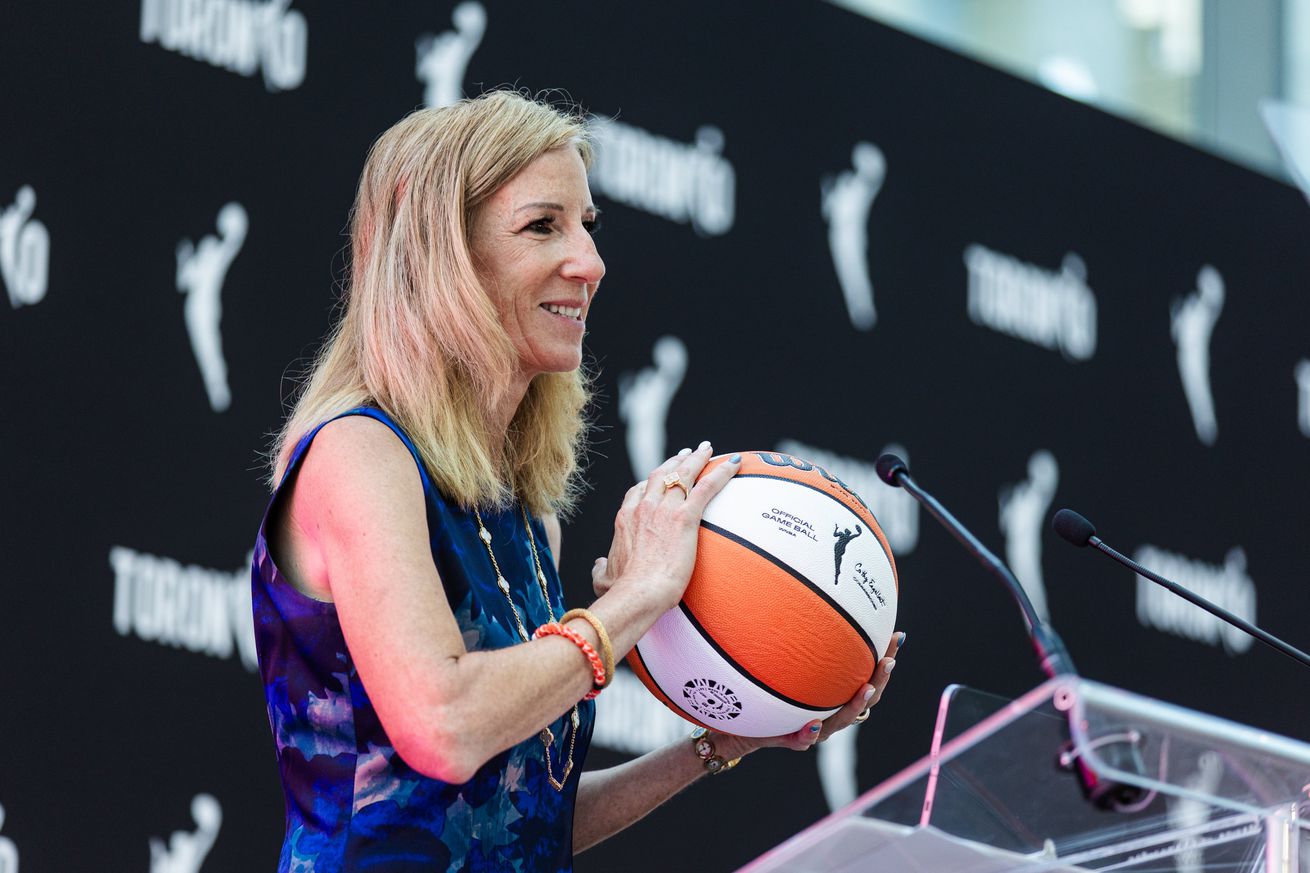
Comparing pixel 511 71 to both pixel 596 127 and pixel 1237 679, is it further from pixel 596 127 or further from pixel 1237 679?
pixel 1237 679

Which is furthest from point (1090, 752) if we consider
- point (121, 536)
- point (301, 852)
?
point (121, 536)

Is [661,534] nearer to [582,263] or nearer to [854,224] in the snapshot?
[582,263]

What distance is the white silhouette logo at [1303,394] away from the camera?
514 cm

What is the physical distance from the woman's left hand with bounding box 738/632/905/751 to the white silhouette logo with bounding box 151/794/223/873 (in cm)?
125

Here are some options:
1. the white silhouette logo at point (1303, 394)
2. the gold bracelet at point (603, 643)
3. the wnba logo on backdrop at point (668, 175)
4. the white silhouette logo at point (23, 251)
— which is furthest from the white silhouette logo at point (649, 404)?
the white silhouette logo at point (1303, 394)

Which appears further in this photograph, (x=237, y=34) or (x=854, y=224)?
(x=854, y=224)

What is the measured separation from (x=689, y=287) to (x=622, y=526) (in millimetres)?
1915

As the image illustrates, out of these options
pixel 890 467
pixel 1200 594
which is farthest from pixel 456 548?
pixel 1200 594

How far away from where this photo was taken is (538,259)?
2193 mm

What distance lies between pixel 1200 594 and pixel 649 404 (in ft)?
5.96

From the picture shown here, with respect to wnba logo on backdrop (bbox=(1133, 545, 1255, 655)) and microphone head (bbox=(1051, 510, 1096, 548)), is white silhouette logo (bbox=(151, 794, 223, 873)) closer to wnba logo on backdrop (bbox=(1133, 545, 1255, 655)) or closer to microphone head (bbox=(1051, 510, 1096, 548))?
microphone head (bbox=(1051, 510, 1096, 548))

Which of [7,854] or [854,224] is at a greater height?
[854,224]

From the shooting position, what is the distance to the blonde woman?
1807 millimetres

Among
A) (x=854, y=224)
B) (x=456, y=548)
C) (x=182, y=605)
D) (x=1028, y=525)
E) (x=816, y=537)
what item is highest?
(x=854, y=224)
